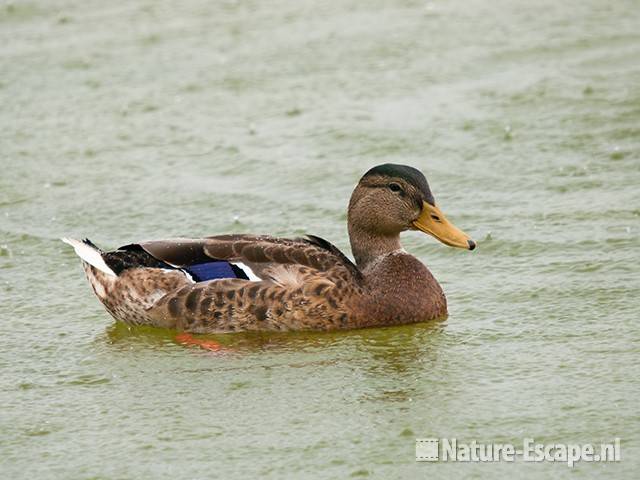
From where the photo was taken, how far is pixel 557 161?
9297 millimetres

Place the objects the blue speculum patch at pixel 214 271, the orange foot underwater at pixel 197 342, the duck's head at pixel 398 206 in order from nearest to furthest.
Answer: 1. the orange foot underwater at pixel 197 342
2. the blue speculum patch at pixel 214 271
3. the duck's head at pixel 398 206

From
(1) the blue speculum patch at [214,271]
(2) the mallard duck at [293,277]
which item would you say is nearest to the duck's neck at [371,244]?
(2) the mallard duck at [293,277]

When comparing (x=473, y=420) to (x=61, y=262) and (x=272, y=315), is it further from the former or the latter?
(x=61, y=262)

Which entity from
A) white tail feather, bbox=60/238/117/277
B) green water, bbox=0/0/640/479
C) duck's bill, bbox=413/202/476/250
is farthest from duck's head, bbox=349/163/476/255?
Result: white tail feather, bbox=60/238/117/277

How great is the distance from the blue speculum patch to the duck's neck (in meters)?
0.68

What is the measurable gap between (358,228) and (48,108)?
4537 mm

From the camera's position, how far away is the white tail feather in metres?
7.30

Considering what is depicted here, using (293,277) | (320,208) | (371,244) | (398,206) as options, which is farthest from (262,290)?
(320,208)

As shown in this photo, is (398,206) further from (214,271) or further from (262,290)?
(214,271)

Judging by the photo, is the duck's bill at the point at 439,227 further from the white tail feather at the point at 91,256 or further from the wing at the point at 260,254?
the white tail feather at the point at 91,256

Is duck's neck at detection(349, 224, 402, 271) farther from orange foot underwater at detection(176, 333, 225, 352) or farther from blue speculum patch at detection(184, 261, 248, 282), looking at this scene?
orange foot underwater at detection(176, 333, 225, 352)

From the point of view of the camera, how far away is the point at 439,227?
7.19 meters

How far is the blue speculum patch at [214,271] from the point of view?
7.05 metres

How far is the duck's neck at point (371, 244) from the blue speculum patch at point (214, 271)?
0.68 metres
